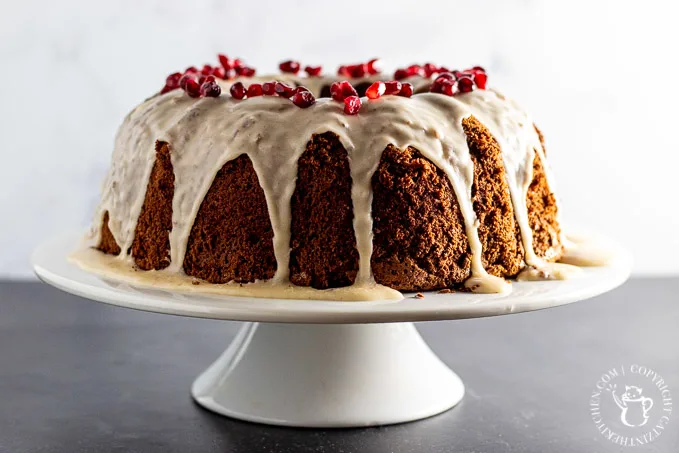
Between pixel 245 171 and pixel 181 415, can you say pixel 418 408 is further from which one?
pixel 245 171

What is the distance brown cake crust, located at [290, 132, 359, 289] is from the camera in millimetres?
2043

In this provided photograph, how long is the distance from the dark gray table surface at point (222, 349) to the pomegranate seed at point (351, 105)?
0.72m

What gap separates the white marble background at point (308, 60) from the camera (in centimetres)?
371

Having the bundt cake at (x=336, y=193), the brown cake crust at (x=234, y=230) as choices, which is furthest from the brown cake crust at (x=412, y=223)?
the brown cake crust at (x=234, y=230)

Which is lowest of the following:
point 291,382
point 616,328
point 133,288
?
point 616,328

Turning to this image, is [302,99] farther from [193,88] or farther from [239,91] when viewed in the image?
[193,88]

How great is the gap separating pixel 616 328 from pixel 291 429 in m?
1.34

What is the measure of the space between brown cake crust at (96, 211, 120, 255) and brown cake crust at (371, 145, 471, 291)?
69 centimetres

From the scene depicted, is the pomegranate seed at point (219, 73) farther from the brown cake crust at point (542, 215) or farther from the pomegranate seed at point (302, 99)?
the brown cake crust at point (542, 215)

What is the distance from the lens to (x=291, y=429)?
2.29 m

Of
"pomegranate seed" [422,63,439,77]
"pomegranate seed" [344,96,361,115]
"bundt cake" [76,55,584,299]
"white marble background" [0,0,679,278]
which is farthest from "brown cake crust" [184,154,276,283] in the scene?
"white marble background" [0,0,679,278]

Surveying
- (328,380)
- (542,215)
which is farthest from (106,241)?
(542,215)

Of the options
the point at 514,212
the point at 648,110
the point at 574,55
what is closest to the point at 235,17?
the point at 574,55

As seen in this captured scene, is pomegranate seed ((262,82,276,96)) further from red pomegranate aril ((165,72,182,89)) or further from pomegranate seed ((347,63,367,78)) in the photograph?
pomegranate seed ((347,63,367,78))
